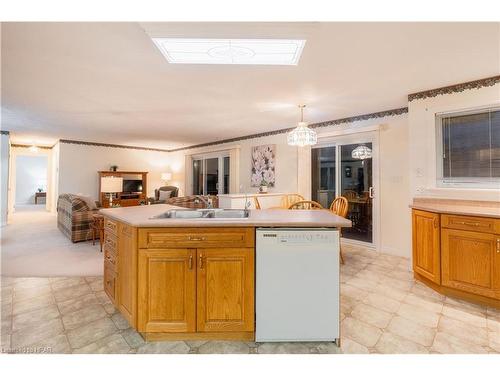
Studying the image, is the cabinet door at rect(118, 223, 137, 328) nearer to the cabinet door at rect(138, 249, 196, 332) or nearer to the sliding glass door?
the cabinet door at rect(138, 249, 196, 332)

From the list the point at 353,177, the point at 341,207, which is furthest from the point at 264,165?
the point at 341,207

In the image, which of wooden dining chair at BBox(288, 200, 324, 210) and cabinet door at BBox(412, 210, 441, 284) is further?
wooden dining chair at BBox(288, 200, 324, 210)

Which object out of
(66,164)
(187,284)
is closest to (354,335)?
(187,284)

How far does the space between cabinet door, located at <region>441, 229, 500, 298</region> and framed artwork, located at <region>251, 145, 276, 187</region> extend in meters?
3.47

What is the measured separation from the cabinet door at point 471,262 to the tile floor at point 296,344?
0.20 metres

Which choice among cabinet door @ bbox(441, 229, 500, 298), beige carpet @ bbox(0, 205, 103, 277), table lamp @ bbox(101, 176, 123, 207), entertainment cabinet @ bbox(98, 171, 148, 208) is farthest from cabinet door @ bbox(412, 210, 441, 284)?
entertainment cabinet @ bbox(98, 171, 148, 208)

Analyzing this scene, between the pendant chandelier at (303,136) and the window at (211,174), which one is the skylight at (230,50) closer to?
the pendant chandelier at (303,136)

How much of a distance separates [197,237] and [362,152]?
373 cm

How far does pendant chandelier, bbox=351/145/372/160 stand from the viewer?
168 inches

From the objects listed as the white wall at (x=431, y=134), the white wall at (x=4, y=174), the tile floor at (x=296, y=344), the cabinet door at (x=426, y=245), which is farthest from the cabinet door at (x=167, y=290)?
the white wall at (x=4, y=174)

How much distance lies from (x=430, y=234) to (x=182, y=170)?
760 centimetres

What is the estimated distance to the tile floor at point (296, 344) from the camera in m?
1.69

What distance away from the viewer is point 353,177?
450 cm

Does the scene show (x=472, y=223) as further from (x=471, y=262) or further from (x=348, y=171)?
(x=348, y=171)
